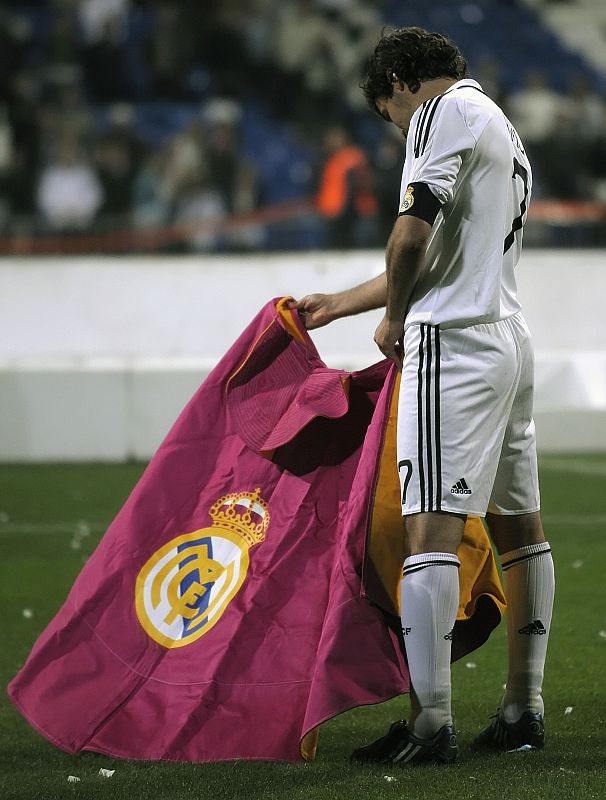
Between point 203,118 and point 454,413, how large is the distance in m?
9.37

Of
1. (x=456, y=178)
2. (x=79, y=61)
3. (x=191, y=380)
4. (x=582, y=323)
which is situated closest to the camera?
(x=456, y=178)

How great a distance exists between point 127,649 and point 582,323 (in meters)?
7.28

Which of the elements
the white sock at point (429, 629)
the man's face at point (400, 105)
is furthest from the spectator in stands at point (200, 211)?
the white sock at point (429, 629)

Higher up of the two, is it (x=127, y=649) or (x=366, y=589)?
(x=366, y=589)

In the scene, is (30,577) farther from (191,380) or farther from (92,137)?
(92,137)

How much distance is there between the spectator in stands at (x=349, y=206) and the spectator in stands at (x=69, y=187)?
1.88 m

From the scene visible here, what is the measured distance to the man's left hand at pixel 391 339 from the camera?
2934 mm

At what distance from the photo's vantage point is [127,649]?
10.4 feet

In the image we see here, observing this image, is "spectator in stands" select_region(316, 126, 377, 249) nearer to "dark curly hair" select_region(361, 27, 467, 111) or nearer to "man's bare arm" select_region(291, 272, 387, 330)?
"man's bare arm" select_region(291, 272, 387, 330)

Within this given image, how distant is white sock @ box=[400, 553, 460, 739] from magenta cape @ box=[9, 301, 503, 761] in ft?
0.25

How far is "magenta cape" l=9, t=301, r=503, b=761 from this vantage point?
9.66 ft

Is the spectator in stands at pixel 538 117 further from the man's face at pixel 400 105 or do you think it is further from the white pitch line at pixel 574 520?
the man's face at pixel 400 105

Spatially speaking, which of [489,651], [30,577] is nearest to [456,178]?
[489,651]

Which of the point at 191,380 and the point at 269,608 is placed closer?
the point at 269,608
